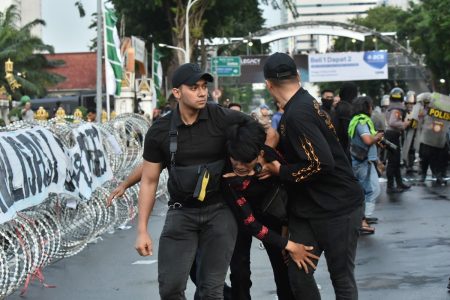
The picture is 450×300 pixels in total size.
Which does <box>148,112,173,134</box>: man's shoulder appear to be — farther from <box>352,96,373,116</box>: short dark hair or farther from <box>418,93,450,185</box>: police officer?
<box>418,93,450,185</box>: police officer

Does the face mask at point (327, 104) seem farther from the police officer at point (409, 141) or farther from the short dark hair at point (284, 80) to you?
the police officer at point (409, 141)

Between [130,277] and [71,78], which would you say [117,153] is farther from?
[71,78]

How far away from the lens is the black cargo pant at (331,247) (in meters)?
5.89

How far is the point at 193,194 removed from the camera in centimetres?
586

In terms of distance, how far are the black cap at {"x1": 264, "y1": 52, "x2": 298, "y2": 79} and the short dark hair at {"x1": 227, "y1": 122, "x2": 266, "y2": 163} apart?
12.6 inches

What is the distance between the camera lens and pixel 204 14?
1800 inches

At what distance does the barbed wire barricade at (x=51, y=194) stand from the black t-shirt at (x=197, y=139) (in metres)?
2.35

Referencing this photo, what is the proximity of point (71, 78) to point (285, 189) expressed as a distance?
76607 mm

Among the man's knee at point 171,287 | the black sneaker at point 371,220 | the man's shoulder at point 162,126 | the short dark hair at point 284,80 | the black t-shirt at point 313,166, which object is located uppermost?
the short dark hair at point 284,80

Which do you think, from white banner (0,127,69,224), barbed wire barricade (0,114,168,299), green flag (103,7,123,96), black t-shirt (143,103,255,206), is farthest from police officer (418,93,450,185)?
black t-shirt (143,103,255,206)

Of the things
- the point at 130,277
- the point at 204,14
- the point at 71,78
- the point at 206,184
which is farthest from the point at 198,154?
the point at 71,78

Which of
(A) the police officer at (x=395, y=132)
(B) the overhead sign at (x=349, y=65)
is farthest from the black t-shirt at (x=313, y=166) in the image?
(B) the overhead sign at (x=349, y=65)

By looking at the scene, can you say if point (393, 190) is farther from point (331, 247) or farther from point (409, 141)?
point (331, 247)

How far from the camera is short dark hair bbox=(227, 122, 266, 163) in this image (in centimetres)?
573
